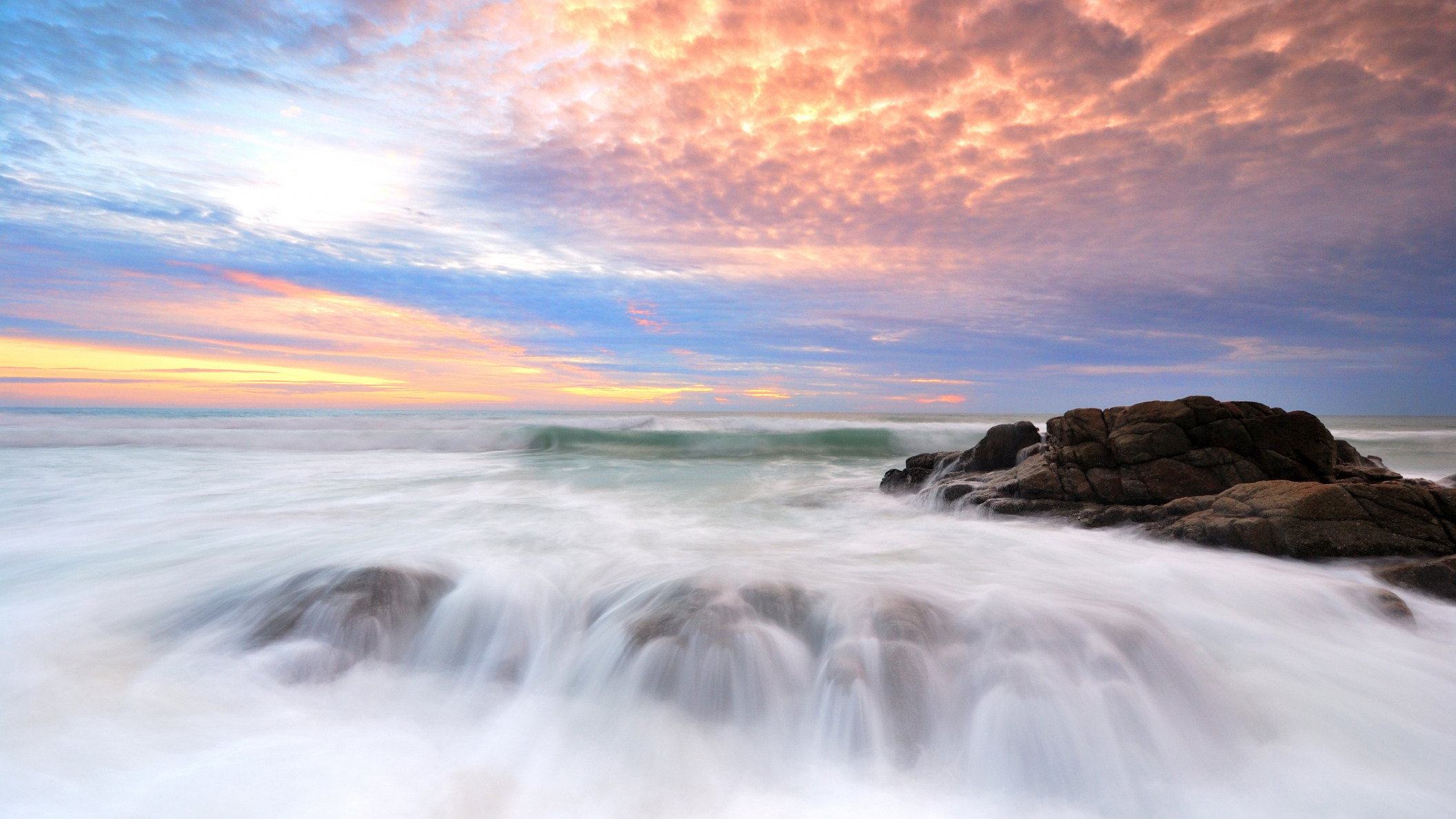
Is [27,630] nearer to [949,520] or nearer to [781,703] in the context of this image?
[781,703]

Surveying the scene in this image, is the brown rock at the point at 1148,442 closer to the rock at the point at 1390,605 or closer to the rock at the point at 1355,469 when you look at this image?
the rock at the point at 1355,469

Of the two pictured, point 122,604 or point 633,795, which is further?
point 122,604

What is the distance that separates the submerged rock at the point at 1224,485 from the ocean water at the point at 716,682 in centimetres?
33

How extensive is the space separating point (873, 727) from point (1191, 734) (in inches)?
65.5

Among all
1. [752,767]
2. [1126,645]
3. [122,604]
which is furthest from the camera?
[122,604]

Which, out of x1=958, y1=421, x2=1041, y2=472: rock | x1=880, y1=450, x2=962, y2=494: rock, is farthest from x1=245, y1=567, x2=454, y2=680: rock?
x1=958, y1=421, x2=1041, y2=472: rock

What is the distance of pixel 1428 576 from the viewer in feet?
15.5

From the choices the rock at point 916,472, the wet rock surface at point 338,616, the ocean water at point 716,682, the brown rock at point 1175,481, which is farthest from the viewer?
the rock at point 916,472

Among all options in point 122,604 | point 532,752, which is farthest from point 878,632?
point 122,604

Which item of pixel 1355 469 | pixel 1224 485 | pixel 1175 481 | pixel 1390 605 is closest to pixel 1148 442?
pixel 1175 481

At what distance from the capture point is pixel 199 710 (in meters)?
3.43

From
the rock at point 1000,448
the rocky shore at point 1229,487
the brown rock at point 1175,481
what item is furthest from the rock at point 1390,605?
the rock at point 1000,448

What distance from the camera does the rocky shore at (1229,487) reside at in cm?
536

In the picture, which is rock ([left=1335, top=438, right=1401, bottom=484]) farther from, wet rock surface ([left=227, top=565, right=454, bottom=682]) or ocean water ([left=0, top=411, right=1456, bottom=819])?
wet rock surface ([left=227, top=565, right=454, bottom=682])
